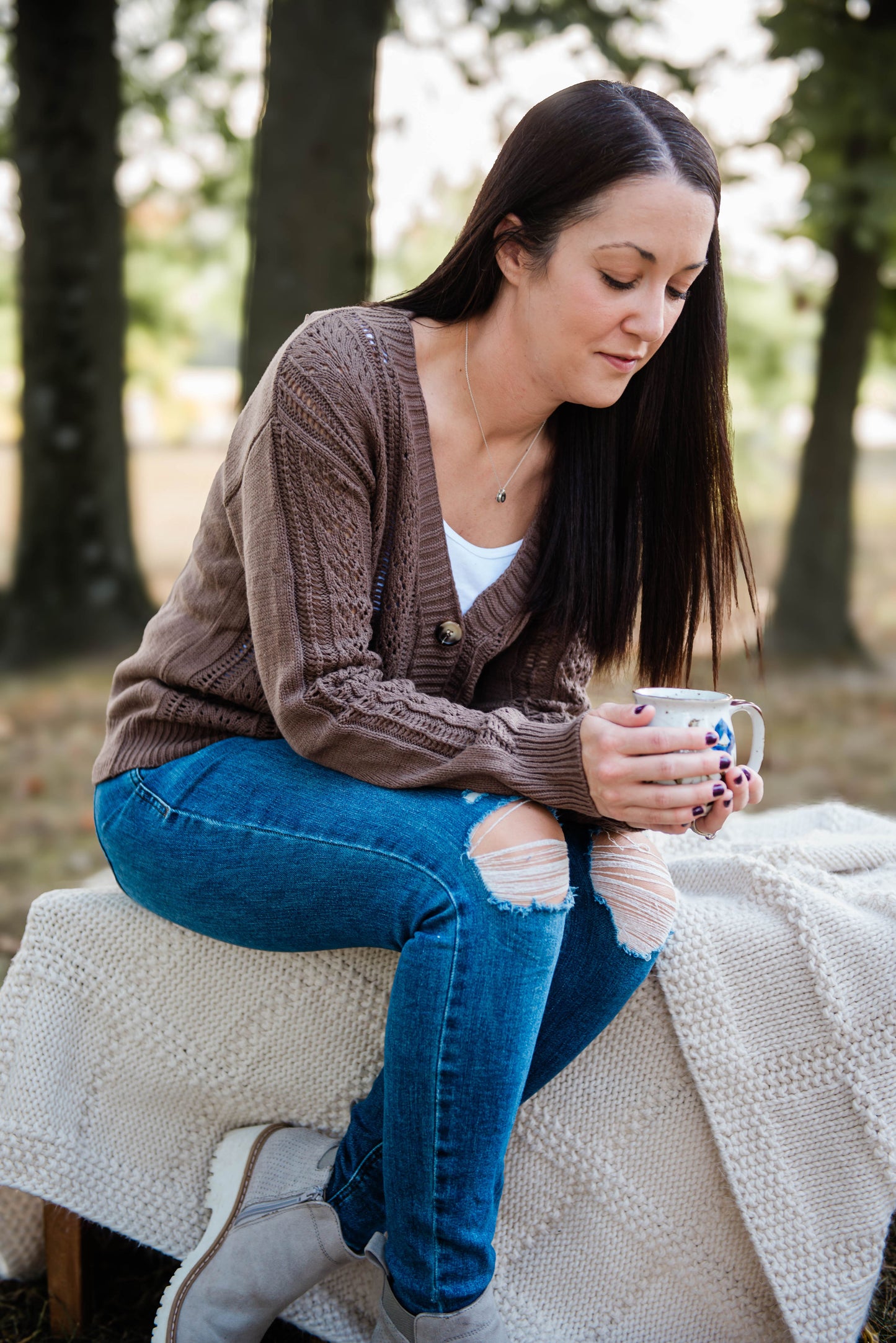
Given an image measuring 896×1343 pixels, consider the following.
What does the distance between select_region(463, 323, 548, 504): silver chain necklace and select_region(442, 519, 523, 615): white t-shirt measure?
9 cm

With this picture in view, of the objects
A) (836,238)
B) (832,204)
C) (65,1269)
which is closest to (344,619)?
(65,1269)

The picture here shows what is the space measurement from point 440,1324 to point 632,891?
0.61 metres

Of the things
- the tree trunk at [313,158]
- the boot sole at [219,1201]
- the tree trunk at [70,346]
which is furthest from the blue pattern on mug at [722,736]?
the tree trunk at [70,346]

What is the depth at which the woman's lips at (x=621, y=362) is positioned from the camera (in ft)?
5.80

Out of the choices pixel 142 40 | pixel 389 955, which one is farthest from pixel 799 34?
pixel 389 955

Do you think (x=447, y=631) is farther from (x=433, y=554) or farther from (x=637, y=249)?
(x=637, y=249)

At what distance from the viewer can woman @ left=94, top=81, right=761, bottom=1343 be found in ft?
4.70

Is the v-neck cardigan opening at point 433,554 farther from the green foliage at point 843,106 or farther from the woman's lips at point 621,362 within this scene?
the green foliage at point 843,106

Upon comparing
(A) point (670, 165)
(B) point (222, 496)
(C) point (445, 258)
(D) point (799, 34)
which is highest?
(D) point (799, 34)

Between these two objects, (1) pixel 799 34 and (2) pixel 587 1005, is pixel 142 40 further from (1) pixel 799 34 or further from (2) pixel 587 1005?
(2) pixel 587 1005

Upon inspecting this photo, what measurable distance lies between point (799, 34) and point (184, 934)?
16.9 ft

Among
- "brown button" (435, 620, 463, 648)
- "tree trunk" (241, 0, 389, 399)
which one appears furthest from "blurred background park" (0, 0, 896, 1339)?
"brown button" (435, 620, 463, 648)

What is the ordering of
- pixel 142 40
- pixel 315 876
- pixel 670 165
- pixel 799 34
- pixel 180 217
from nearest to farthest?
pixel 315 876
pixel 670 165
pixel 799 34
pixel 142 40
pixel 180 217

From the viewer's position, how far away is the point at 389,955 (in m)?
1.75
